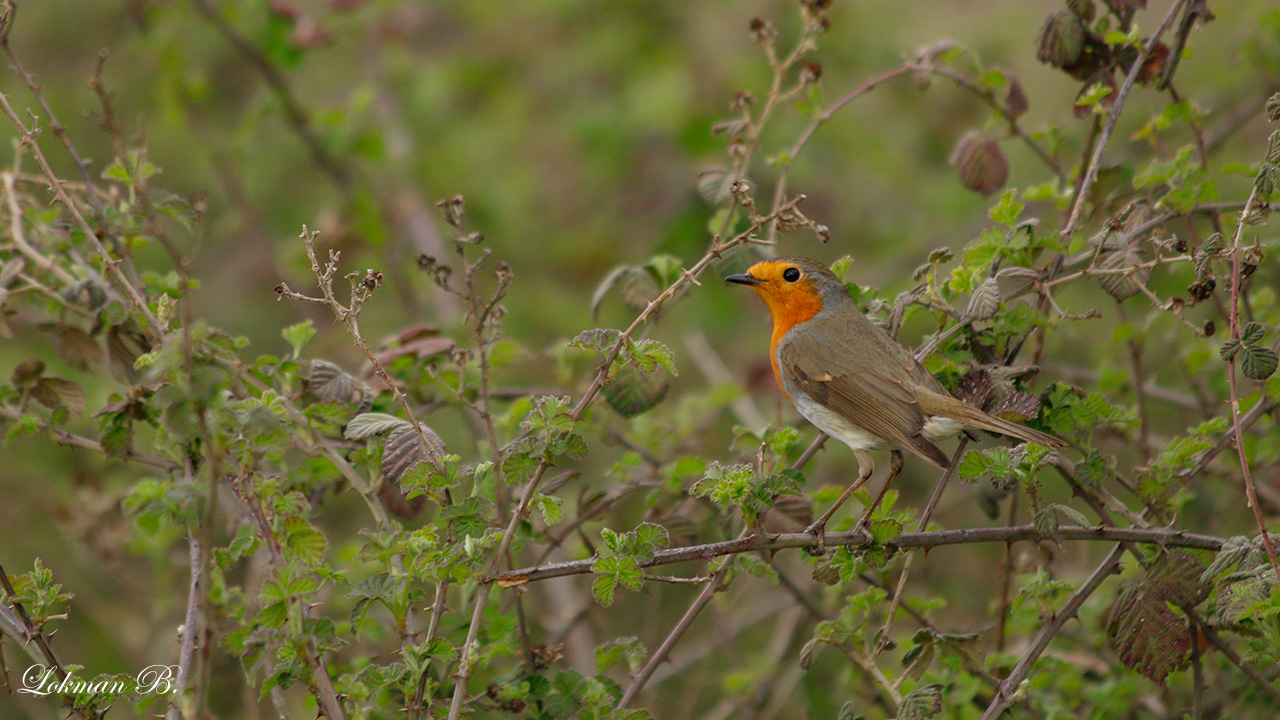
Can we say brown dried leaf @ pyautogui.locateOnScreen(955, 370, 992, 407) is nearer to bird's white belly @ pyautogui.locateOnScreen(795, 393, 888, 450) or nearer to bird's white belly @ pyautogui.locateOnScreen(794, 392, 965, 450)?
bird's white belly @ pyautogui.locateOnScreen(794, 392, 965, 450)

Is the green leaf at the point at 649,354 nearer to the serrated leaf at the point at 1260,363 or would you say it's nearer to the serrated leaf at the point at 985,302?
the serrated leaf at the point at 985,302

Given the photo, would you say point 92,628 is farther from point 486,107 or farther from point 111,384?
point 486,107

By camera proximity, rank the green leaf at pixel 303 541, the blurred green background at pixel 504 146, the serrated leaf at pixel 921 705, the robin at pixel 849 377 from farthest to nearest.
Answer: the blurred green background at pixel 504 146 → the robin at pixel 849 377 → the serrated leaf at pixel 921 705 → the green leaf at pixel 303 541

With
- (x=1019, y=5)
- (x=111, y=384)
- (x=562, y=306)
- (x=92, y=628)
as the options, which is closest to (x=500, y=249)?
(x=562, y=306)

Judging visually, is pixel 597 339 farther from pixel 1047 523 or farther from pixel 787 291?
pixel 787 291

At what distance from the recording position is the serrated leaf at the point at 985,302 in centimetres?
240

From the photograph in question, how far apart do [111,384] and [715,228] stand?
2.80 m

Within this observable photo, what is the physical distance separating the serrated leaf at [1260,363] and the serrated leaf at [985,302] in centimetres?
53

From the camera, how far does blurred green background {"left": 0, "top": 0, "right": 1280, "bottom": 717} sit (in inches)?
193

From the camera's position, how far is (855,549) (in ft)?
7.93

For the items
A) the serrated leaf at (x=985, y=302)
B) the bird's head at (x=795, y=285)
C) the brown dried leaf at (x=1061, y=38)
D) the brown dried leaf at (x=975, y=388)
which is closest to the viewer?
the serrated leaf at (x=985, y=302)

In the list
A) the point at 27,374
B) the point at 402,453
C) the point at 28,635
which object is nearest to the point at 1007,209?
A: the point at 402,453

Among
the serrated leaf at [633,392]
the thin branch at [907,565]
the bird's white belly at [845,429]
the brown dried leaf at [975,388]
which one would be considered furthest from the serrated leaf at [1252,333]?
the serrated leaf at [633,392]

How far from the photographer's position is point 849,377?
3305 millimetres
